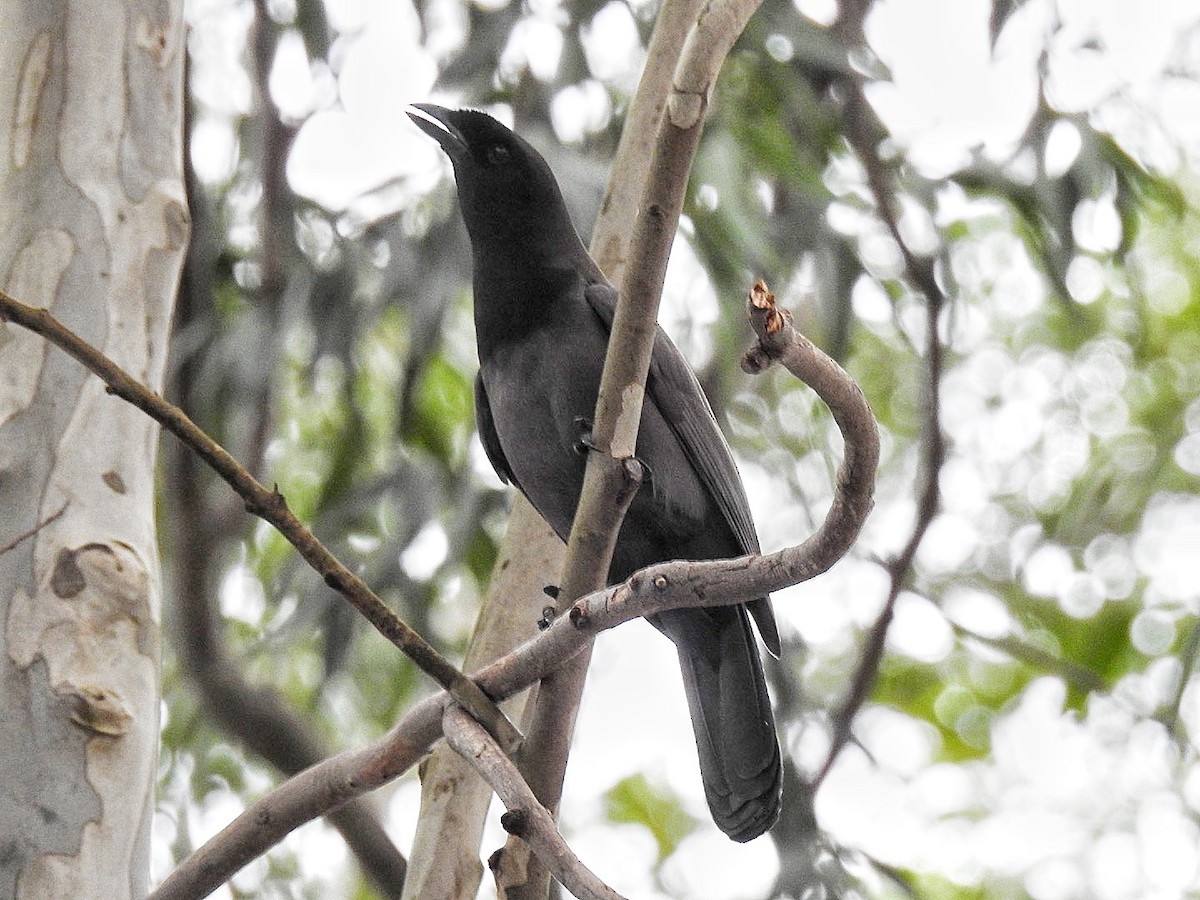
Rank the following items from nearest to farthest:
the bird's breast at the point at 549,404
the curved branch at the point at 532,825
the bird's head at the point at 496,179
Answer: the curved branch at the point at 532,825
the bird's breast at the point at 549,404
the bird's head at the point at 496,179

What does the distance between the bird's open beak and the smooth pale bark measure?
45 centimetres

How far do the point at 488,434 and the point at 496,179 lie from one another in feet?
1.69

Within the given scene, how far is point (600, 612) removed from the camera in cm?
146

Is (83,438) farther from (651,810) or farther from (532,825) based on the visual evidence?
(651,810)

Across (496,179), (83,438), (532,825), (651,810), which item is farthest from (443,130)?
(651,810)

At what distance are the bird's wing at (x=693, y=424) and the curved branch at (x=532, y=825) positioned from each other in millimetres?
1012

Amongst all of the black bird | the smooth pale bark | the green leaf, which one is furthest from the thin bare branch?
the green leaf

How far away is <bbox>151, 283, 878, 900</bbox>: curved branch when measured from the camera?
130cm

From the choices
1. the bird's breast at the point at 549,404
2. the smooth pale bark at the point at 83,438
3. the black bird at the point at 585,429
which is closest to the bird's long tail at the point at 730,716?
the black bird at the point at 585,429

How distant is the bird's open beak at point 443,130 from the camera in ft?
8.41

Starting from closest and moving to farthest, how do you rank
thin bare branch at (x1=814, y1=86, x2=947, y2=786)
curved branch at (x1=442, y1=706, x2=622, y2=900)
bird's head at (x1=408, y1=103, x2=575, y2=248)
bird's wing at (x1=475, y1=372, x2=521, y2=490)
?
curved branch at (x1=442, y1=706, x2=622, y2=900)
bird's head at (x1=408, y1=103, x2=575, y2=248)
bird's wing at (x1=475, y1=372, x2=521, y2=490)
thin bare branch at (x1=814, y1=86, x2=947, y2=786)

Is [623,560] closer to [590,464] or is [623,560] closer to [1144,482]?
[590,464]

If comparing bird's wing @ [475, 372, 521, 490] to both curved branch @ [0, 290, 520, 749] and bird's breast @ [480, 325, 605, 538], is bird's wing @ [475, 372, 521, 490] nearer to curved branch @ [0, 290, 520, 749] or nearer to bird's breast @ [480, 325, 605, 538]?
bird's breast @ [480, 325, 605, 538]

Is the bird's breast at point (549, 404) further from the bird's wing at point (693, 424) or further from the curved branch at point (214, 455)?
the curved branch at point (214, 455)
